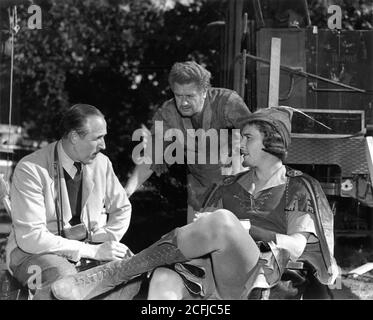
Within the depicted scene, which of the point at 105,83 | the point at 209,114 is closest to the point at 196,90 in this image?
the point at 209,114

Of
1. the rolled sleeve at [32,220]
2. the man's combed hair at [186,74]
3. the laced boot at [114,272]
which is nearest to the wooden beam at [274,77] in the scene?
the man's combed hair at [186,74]

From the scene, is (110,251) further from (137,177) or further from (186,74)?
(186,74)

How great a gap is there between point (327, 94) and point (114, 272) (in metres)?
1.69

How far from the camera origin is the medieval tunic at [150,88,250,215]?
11.2 ft

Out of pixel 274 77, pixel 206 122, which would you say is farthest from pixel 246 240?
pixel 274 77

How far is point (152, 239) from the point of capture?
13.4 ft

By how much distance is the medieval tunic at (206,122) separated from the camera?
135 inches

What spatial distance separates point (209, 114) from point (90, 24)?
3207mm

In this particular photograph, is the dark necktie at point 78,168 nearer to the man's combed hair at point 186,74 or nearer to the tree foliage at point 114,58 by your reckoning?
the man's combed hair at point 186,74

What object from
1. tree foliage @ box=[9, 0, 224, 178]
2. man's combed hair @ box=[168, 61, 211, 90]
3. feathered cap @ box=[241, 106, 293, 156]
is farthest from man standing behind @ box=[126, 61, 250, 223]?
tree foliage @ box=[9, 0, 224, 178]

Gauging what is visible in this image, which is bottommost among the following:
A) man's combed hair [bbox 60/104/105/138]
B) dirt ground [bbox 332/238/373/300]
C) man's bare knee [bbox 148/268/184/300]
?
dirt ground [bbox 332/238/373/300]

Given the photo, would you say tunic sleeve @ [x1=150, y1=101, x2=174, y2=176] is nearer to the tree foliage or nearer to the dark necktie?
the dark necktie

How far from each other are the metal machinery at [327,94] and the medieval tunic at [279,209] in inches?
27.3

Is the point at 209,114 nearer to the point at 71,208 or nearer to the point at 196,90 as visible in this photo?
the point at 196,90
